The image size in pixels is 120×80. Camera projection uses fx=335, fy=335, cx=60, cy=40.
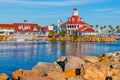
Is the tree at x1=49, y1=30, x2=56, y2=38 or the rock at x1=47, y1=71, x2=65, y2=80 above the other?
the tree at x1=49, y1=30, x2=56, y2=38

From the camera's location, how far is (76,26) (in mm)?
150625

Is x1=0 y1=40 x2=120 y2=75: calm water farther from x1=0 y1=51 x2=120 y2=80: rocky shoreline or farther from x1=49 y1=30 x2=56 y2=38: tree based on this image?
x1=49 y1=30 x2=56 y2=38: tree

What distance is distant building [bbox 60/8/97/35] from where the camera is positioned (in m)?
150

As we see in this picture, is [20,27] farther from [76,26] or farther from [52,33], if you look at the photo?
[76,26]

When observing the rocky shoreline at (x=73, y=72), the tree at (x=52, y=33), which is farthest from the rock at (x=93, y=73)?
the tree at (x=52, y=33)

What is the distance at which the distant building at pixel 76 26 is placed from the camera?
150 m

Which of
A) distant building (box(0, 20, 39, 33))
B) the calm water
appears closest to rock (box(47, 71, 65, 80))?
the calm water

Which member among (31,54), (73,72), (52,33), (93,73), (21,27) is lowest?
(31,54)

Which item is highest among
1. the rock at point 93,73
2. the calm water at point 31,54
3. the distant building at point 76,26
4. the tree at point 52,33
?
the distant building at point 76,26

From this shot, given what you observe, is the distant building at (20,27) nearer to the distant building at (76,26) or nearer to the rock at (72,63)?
the distant building at (76,26)

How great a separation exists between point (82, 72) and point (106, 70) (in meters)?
1.77

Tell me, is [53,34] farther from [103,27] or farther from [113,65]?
[113,65]

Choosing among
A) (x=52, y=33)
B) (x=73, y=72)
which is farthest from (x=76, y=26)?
(x=73, y=72)

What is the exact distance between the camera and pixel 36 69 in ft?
80.7
